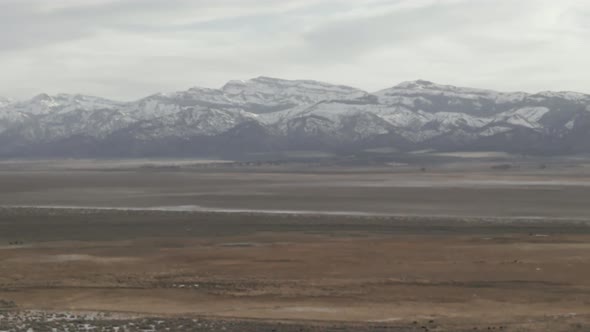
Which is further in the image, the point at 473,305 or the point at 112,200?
the point at 112,200

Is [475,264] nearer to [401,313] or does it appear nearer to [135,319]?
[401,313]

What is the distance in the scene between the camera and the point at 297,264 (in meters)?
39.1

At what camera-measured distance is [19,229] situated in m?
54.3

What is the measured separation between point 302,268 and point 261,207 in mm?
Result: 30964

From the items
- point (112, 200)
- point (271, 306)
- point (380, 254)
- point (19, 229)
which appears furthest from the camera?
point (112, 200)

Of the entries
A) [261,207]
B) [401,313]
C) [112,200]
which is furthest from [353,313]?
[112,200]

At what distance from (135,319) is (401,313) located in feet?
27.4

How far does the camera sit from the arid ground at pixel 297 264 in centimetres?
2861

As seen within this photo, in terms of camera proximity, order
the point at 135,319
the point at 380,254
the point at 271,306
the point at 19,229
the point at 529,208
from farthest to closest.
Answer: the point at 529,208 < the point at 19,229 < the point at 380,254 < the point at 271,306 < the point at 135,319

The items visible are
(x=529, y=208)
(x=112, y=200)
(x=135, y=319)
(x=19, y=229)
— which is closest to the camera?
(x=135, y=319)

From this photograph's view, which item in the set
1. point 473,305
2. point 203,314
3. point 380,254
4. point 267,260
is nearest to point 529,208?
point 380,254

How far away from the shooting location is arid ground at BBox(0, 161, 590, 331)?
2861cm

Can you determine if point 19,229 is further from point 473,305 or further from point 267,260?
point 473,305

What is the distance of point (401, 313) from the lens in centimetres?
2914
